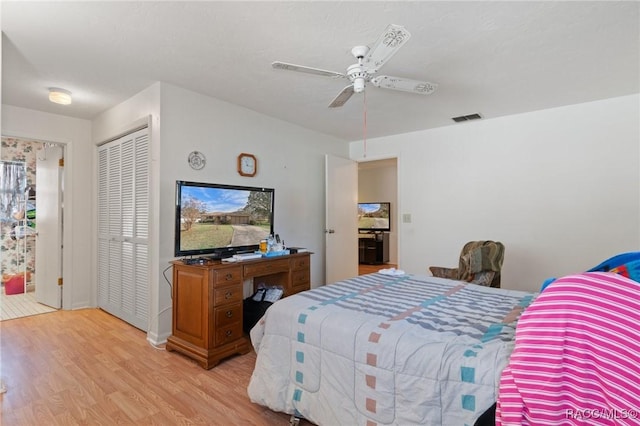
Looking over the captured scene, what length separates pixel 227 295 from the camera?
2.63 m

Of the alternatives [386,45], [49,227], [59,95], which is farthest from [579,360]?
[49,227]

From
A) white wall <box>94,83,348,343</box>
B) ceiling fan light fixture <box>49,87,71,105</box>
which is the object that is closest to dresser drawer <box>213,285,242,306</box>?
white wall <box>94,83,348,343</box>

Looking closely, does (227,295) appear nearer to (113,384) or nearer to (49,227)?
(113,384)

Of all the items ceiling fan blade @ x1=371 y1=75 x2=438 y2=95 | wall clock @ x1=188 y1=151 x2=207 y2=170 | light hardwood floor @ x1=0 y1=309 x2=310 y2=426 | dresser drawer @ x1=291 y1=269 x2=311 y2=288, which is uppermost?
ceiling fan blade @ x1=371 y1=75 x2=438 y2=95

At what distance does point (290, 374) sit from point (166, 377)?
121 cm

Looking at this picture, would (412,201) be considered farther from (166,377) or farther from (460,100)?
(166,377)

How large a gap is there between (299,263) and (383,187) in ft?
16.5

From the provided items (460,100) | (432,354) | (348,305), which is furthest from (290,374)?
(460,100)

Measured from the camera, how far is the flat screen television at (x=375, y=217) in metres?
7.80

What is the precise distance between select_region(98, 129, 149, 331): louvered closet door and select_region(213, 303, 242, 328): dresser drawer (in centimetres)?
103

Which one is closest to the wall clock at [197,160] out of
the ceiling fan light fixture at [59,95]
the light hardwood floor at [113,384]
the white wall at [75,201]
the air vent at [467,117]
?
the ceiling fan light fixture at [59,95]

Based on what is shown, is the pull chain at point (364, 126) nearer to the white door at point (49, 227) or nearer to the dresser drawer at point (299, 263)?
the dresser drawer at point (299, 263)

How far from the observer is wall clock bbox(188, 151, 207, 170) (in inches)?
121

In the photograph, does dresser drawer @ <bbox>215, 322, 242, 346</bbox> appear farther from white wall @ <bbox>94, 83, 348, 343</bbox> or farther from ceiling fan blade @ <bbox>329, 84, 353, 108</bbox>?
ceiling fan blade @ <bbox>329, 84, 353, 108</bbox>
